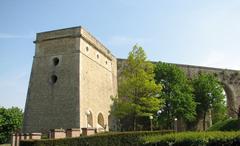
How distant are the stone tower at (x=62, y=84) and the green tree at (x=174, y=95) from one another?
19.8 feet

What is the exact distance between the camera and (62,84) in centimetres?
2469

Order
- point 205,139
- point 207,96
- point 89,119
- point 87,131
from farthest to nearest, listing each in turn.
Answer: point 207,96
point 89,119
point 87,131
point 205,139

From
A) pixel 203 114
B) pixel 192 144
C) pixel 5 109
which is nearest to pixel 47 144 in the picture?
pixel 192 144

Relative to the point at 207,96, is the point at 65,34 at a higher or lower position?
higher

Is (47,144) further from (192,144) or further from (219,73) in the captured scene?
(219,73)

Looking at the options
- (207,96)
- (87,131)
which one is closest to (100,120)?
(87,131)

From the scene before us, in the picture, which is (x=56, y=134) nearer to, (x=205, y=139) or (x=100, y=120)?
(x=205, y=139)

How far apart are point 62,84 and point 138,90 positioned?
589 centimetres

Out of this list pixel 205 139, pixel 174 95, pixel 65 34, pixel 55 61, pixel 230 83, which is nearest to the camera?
pixel 205 139

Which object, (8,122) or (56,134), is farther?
(8,122)

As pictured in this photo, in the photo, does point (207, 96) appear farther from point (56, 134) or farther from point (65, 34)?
point (56, 134)

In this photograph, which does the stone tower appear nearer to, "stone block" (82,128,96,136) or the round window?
the round window

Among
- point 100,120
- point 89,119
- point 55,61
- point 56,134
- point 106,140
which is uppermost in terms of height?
point 55,61

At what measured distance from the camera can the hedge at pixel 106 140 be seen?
1540cm
